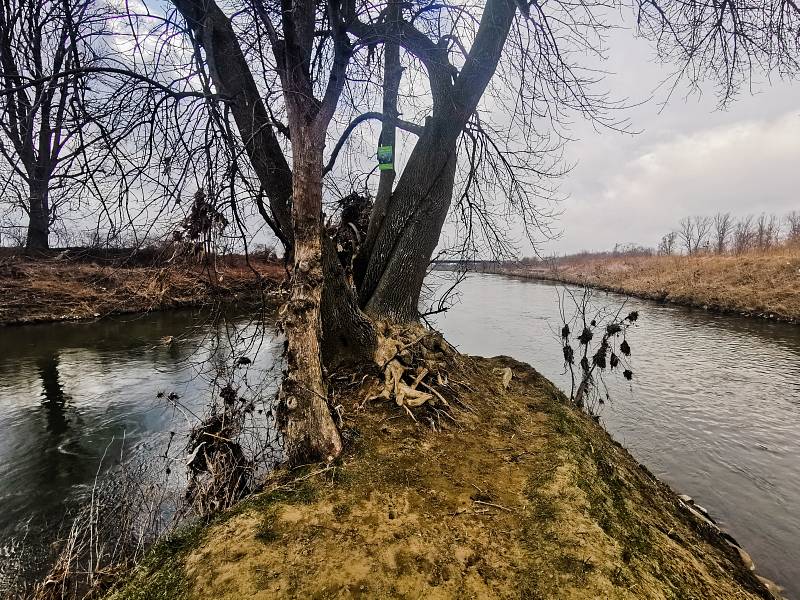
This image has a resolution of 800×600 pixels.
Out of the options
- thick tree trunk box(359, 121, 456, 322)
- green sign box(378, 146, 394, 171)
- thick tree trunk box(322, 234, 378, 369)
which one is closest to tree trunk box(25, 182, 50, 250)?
thick tree trunk box(322, 234, 378, 369)

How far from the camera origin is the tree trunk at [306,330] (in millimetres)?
2748

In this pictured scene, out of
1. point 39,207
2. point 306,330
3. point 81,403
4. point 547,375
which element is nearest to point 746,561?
point 306,330

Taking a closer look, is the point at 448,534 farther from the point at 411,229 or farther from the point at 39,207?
the point at 39,207

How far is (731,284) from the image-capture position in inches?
760

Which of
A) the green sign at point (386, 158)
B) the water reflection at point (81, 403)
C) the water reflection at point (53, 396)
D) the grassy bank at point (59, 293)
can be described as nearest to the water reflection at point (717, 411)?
the green sign at point (386, 158)

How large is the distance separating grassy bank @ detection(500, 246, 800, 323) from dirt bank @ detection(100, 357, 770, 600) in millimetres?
10150

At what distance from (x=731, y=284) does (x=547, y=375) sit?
684 inches

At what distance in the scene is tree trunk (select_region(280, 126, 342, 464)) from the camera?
2.75 meters

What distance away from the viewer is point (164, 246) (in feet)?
11.3

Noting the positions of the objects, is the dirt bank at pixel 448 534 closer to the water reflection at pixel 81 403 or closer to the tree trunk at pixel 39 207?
the water reflection at pixel 81 403

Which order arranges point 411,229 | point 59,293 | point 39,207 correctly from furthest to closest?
point 59,293 → point 411,229 → point 39,207

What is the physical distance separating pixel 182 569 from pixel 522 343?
34.2ft

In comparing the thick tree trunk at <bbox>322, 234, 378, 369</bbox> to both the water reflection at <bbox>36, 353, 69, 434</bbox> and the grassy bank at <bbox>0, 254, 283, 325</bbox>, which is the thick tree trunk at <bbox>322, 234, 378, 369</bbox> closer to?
the water reflection at <bbox>36, 353, 69, 434</bbox>

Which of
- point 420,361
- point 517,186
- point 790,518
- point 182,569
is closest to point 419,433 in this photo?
point 420,361
